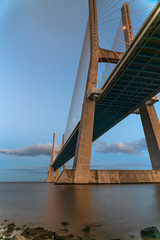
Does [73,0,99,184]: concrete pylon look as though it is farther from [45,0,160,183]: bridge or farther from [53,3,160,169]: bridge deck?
[53,3,160,169]: bridge deck

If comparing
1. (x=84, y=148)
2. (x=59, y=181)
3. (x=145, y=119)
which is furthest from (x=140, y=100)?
(x=59, y=181)

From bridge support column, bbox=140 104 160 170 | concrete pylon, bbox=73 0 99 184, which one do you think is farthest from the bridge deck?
concrete pylon, bbox=73 0 99 184

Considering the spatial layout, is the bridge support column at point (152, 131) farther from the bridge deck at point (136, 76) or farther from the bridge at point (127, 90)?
the bridge deck at point (136, 76)

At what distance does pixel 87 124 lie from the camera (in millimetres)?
22578

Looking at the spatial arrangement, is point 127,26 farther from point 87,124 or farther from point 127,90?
point 87,124

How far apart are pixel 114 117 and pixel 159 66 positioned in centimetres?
1567

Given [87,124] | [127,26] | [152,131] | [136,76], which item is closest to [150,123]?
[152,131]

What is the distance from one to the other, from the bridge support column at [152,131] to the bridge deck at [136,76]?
180cm

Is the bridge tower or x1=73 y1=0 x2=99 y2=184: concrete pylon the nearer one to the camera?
x1=73 y1=0 x2=99 y2=184: concrete pylon

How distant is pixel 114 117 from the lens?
112ft

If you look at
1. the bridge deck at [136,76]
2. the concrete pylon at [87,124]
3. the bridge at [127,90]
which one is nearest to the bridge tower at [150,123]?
the bridge at [127,90]

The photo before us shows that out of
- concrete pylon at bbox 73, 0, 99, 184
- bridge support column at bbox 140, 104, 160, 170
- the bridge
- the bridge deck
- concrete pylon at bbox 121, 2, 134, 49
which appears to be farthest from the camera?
concrete pylon at bbox 121, 2, 134, 49

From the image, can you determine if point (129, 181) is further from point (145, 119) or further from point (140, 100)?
point (140, 100)

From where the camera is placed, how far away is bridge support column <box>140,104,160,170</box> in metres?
23.3
